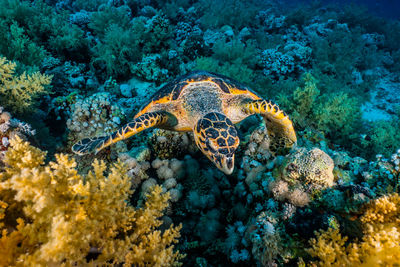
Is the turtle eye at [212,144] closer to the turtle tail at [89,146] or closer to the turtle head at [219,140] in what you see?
the turtle head at [219,140]

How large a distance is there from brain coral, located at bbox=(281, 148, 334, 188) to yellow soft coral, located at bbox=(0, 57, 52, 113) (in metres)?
3.29

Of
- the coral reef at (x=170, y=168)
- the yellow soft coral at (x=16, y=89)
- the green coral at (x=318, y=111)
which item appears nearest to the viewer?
the coral reef at (x=170, y=168)

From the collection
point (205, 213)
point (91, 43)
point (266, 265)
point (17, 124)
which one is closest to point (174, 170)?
point (205, 213)

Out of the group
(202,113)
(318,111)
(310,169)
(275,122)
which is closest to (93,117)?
Answer: (202,113)

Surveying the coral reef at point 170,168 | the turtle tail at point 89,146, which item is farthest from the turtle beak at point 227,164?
the turtle tail at point 89,146

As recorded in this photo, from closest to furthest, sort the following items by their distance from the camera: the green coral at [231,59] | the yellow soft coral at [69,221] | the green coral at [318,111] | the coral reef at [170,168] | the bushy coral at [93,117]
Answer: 1. the yellow soft coral at [69,221]
2. the coral reef at [170,168]
3. the bushy coral at [93,117]
4. the green coral at [318,111]
5. the green coral at [231,59]

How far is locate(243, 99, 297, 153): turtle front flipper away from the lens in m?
2.47

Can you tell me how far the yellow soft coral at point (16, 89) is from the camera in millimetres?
2379

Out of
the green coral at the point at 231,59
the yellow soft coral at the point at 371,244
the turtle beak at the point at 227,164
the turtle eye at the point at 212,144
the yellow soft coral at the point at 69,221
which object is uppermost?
the yellow soft coral at the point at 69,221

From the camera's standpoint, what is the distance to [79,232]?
108 cm

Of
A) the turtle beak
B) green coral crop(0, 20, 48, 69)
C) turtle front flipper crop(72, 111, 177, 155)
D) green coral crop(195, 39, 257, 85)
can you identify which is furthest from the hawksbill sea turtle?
green coral crop(0, 20, 48, 69)

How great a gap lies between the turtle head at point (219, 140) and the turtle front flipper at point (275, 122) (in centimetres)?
60

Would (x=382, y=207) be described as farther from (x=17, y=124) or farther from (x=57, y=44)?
(x=57, y=44)

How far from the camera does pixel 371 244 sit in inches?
49.8
